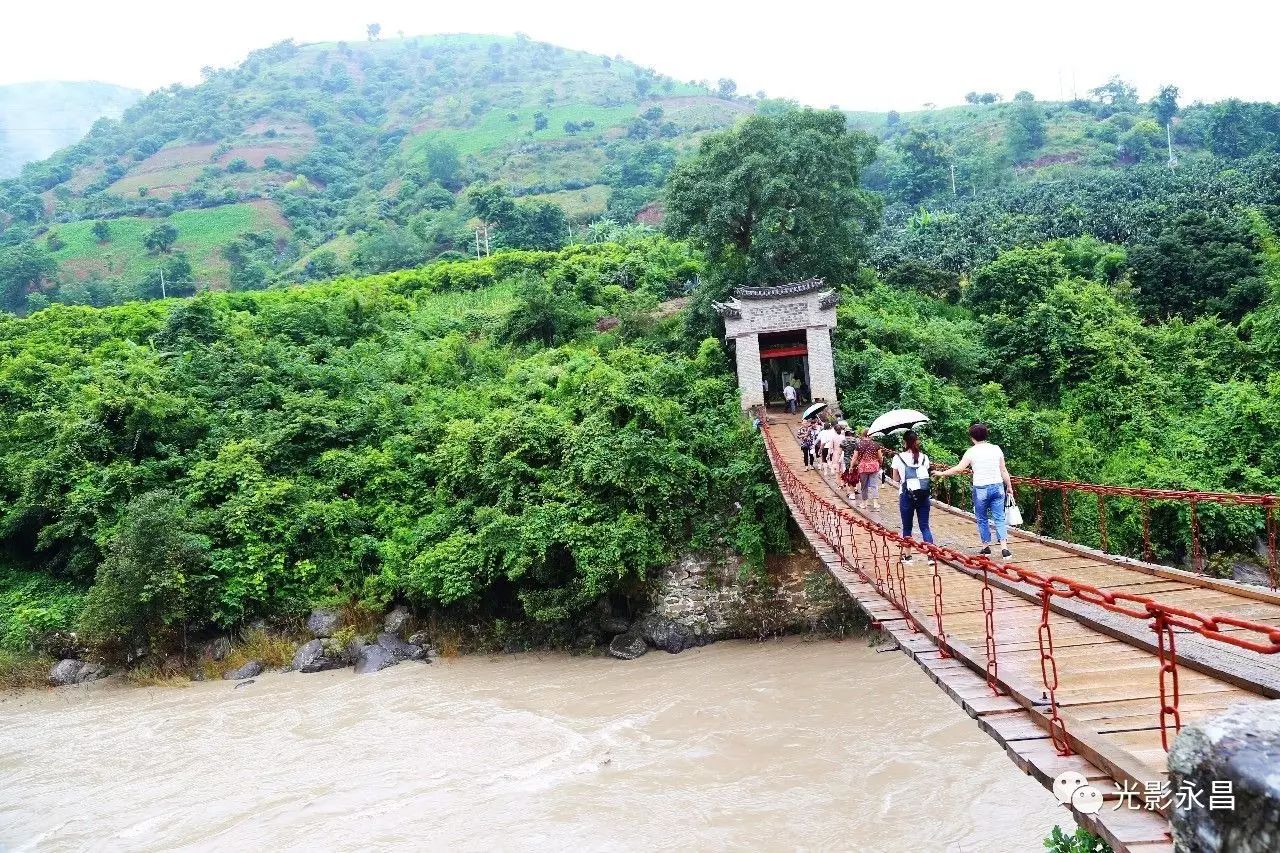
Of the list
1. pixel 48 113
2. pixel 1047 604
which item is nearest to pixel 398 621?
pixel 1047 604

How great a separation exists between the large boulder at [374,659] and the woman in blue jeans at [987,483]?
30.4 ft

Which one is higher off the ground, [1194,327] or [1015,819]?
[1194,327]

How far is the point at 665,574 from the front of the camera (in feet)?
42.3

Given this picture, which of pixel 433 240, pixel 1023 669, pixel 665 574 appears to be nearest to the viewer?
pixel 1023 669

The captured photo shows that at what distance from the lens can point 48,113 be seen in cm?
13688

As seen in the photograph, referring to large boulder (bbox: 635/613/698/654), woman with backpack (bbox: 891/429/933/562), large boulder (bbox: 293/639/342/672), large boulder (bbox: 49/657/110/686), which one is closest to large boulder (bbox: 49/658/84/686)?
large boulder (bbox: 49/657/110/686)

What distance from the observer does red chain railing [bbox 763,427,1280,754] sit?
273cm

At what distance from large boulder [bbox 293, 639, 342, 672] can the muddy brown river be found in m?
0.27

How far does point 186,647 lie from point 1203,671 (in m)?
13.9

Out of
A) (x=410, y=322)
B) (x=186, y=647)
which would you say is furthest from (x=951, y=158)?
(x=186, y=647)

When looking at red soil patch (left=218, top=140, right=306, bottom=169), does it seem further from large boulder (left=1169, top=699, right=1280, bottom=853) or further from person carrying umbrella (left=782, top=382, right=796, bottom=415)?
large boulder (left=1169, top=699, right=1280, bottom=853)

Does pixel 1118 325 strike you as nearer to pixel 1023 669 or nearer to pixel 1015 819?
pixel 1015 819

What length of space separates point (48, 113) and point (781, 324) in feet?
535

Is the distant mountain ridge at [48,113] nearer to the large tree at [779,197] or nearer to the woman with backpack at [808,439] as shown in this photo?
the large tree at [779,197]
